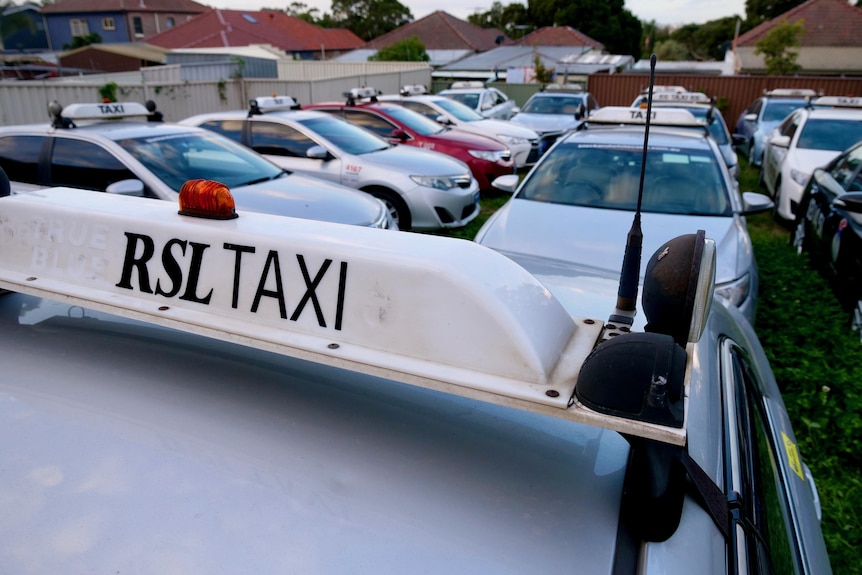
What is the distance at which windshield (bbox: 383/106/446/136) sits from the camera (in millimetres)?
9906

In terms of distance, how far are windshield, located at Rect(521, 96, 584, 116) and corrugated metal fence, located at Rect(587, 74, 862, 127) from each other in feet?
22.7

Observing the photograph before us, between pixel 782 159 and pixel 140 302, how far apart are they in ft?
31.0

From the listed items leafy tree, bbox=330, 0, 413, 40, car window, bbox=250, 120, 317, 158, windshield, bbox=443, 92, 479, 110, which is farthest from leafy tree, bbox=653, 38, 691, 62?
car window, bbox=250, 120, 317, 158

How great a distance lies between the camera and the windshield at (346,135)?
7.40 m

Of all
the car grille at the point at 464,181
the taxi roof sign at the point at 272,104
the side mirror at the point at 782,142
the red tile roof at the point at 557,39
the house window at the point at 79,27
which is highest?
the house window at the point at 79,27

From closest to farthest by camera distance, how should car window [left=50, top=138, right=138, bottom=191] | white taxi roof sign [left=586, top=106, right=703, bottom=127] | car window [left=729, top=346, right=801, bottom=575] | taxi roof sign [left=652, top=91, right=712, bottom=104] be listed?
car window [left=729, top=346, right=801, bottom=575]
car window [left=50, top=138, right=138, bottom=191]
white taxi roof sign [left=586, top=106, right=703, bottom=127]
taxi roof sign [left=652, top=91, right=712, bottom=104]

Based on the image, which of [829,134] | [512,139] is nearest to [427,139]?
[512,139]

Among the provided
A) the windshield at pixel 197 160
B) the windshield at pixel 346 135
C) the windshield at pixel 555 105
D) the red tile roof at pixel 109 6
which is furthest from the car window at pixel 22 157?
the red tile roof at pixel 109 6

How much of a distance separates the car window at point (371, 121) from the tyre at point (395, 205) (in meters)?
2.79

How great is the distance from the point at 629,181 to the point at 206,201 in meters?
4.08

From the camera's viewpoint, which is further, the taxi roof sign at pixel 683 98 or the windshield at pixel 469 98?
the windshield at pixel 469 98

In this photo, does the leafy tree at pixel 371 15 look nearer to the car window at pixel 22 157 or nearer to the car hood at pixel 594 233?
the car window at pixel 22 157

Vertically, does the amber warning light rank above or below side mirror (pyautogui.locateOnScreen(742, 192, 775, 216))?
above

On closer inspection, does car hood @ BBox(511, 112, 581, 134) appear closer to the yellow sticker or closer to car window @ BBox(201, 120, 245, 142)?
car window @ BBox(201, 120, 245, 142)
